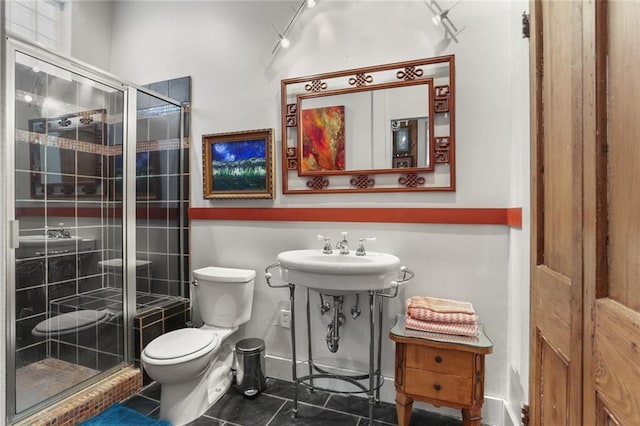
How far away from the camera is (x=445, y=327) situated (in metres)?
1.45

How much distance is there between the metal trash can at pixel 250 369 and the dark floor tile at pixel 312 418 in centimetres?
23

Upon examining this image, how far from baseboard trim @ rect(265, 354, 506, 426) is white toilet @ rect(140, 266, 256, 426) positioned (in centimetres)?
28

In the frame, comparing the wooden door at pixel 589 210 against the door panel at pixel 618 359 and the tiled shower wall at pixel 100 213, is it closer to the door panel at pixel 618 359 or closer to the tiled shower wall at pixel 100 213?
the door panel at pixel 618 359

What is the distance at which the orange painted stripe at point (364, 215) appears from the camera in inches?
65.5

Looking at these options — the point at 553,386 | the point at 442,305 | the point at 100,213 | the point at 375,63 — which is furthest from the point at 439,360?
the point at 100,213

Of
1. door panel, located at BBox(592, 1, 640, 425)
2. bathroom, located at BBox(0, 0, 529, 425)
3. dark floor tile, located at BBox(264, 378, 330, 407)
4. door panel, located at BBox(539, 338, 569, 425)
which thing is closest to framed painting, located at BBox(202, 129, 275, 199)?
Answer: bathroom, located at BBox(0, 0, 529, 425)

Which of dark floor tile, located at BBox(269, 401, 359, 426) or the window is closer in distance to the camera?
dark floor tile, located at BBox(269, 401, 359, 426)

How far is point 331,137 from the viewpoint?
194 cm

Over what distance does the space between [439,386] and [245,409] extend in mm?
1079

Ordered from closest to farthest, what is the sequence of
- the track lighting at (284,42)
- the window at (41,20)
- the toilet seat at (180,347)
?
the toilet seat at (180,347), the track lighting at (284,42), the window at (41,20)

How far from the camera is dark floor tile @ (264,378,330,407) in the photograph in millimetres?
1863

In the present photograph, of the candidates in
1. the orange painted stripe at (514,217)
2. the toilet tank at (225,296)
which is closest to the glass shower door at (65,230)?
the toilet tank at (225,296)

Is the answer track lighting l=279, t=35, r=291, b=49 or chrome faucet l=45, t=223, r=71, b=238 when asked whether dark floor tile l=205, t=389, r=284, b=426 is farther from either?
track lighting l=279, t=35, r=291, b=49

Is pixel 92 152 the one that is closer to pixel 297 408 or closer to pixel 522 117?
pixel 297 408
